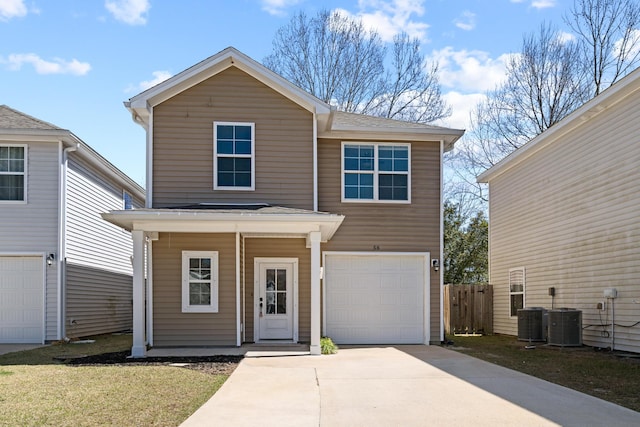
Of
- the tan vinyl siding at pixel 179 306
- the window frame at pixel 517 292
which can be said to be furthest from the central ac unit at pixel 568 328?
the tan vinyl siding at pixel 179 306

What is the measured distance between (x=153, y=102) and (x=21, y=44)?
13.5 feet

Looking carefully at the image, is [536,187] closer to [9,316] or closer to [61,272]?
[61,272]

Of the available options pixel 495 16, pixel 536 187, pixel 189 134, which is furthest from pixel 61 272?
pixel 495 16

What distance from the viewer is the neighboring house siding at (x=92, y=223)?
14867mm

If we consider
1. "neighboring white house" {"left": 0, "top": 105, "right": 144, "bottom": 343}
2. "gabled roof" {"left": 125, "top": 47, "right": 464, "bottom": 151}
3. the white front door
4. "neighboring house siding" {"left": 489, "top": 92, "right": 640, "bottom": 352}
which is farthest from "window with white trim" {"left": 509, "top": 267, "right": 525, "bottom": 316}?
"neighboring white house" {"left": 0, "top": 105, "right": 144, "bottom": 343}

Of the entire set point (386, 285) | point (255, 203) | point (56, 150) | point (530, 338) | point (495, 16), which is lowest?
point (530, 338)

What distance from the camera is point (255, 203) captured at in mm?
A: 12844

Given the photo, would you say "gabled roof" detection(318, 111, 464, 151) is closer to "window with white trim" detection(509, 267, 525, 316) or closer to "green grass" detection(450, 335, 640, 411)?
"green grass" detection(450, 335, 640, 411)

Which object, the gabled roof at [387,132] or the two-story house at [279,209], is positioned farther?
the gabled roof at [387,132]

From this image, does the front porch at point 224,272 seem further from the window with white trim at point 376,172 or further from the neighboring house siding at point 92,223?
the neighboring house siding at point 92,223

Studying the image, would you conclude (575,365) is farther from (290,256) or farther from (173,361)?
(173,361)

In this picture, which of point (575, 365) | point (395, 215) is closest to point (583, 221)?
point (395, 215)

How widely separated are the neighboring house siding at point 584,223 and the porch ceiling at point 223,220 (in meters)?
5.86

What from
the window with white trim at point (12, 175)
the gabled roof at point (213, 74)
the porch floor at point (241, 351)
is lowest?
the porch floor at point (241, 351)
